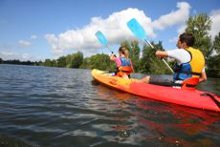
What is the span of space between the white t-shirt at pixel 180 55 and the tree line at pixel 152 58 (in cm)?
568

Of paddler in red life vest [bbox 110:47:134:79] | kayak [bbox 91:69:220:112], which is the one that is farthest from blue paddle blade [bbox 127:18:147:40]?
kayak [bbox 91:69:220:112]

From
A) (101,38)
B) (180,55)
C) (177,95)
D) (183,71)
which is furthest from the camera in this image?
(101,38)

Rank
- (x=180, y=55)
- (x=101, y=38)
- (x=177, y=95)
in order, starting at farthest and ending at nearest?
(x=101, y=38) → (x=177, y=95) → (x=180, y=55)

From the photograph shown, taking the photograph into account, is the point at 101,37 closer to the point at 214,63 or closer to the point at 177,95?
the point at 177,95

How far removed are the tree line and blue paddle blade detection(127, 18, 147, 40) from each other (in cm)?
272

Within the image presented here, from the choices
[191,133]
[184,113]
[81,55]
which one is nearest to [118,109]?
[184,113]

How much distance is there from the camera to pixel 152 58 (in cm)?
5675

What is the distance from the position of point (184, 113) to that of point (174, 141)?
2235mm

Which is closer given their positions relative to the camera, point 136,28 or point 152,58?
point 136,28

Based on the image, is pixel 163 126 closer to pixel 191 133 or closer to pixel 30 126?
pixel 191 133

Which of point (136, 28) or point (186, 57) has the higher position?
point (136, 28)

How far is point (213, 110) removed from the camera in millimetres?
Result: 5871

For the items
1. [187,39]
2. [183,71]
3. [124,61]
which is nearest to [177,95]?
[183,71]

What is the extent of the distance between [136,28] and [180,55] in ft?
11.4
